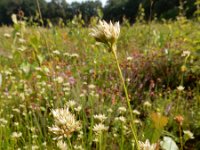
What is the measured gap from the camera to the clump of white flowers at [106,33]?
0.45m

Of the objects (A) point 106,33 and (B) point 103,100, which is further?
(B) point 103,100

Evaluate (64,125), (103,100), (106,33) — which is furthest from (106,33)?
(103,100)

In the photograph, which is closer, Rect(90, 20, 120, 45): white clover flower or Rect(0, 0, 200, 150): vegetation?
Rect(90, 20, 120, 45): white clover flower

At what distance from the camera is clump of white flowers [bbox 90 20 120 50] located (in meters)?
0.45

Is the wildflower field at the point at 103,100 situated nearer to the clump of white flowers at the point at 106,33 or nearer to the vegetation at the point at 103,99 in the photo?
the vegetation at the point at 103,99

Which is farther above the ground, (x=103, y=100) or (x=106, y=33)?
(x=103, y=100)

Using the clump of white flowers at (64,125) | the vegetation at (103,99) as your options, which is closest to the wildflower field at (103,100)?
the vegetation at (103,99)

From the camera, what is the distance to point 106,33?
1.50 ft

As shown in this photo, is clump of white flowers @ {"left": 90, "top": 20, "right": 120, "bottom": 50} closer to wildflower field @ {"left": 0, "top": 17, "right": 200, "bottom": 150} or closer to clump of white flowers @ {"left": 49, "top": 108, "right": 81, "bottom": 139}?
clump of white flowers @ {"left": 49, "top": 108, "right": 81, "bottom": 139}

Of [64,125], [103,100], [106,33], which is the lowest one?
[64,125]

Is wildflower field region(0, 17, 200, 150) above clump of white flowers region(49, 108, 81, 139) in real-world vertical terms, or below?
above

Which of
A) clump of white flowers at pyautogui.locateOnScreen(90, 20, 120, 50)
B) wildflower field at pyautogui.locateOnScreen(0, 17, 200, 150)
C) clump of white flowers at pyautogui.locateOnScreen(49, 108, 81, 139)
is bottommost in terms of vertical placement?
clump of white flowers at pyautogui.locateOnScreen(49, 108, 81, 139)

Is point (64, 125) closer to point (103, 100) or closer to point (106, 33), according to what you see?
point (106, 33)

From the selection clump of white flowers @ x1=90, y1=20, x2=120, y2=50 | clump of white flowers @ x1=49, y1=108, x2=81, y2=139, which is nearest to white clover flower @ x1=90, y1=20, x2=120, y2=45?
clump of white flowers @ x1=90, y1=20, x2=120, y2=50
